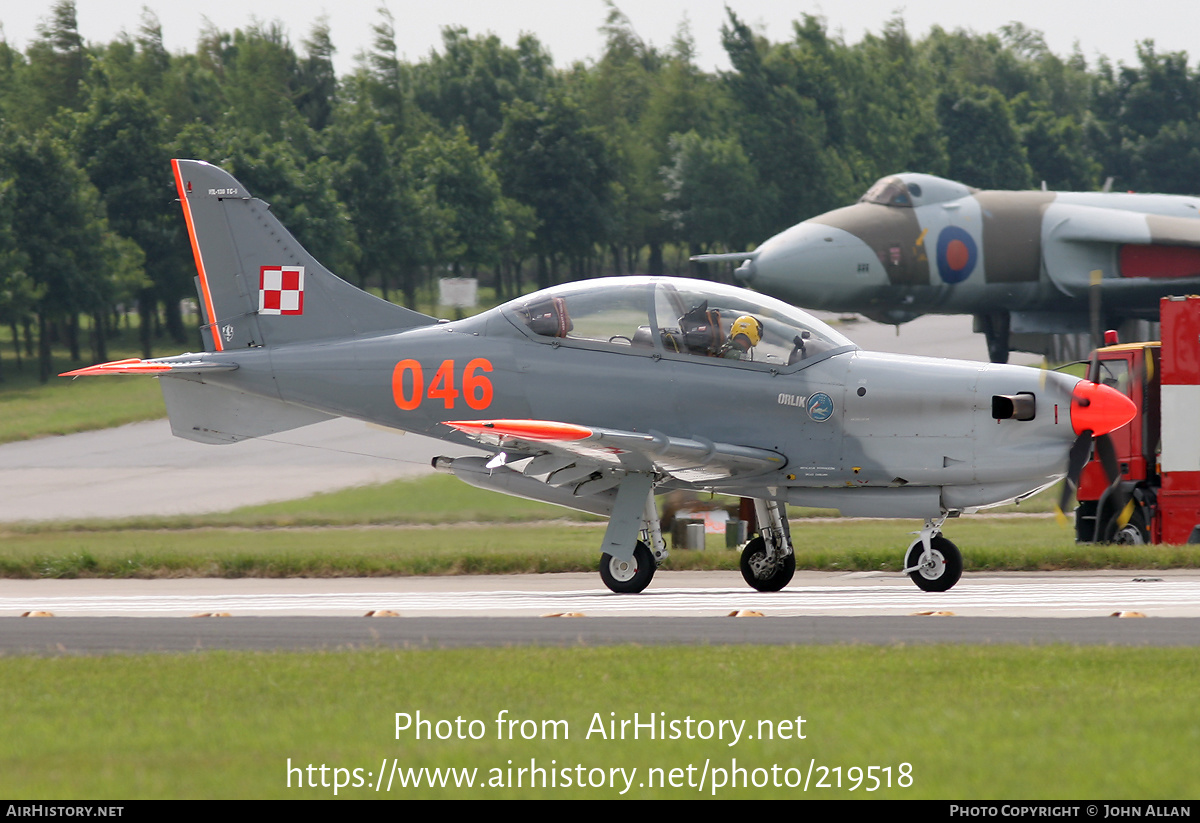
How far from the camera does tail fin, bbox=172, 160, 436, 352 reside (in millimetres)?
14977

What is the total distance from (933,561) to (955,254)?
20.7 metres

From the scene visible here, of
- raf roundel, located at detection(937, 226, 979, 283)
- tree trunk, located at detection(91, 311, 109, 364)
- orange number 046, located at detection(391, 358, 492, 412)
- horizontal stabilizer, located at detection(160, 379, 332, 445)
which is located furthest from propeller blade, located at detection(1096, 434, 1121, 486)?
tree trunk, located at detection(91, 311, 109, 364)

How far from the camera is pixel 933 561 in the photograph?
12.9 m

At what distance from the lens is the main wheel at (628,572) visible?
13.3 meters

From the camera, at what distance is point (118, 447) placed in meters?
30.8

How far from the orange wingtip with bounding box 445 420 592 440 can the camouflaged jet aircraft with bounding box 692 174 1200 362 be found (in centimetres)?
1882

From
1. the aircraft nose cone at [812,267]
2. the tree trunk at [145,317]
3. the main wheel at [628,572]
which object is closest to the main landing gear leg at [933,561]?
the main wheel at [628,572]

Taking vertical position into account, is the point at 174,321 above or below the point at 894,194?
below

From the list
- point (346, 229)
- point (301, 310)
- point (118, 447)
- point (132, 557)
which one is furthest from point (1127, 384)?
point (346, 229)

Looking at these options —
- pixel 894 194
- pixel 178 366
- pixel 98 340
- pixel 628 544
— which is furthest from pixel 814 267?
pixel 98 340

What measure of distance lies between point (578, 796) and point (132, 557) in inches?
489

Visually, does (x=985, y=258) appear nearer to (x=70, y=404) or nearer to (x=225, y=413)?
(x=225, y=413)

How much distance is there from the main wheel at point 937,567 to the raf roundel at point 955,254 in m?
20.3

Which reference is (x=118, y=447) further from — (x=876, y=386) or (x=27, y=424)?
(x=876, y=386)
